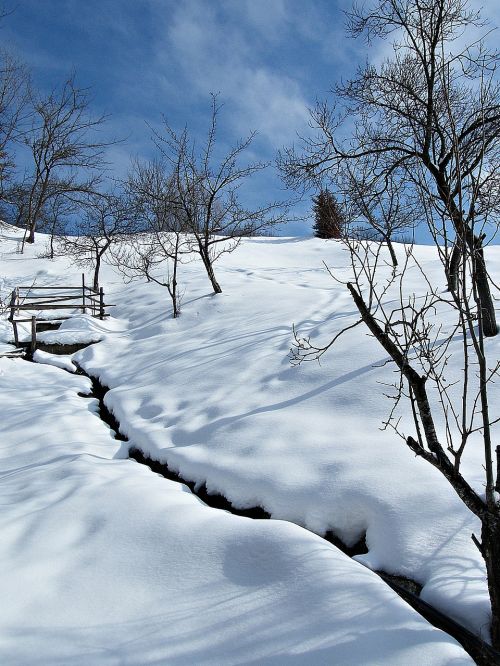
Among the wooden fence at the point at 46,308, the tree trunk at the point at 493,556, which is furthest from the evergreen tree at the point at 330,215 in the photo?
the wooden fence at the point at 46,308

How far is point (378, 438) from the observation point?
15.9 feet

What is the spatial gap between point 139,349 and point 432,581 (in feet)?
31.2

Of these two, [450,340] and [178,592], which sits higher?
[450,340]

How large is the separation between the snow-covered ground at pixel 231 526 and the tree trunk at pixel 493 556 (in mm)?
235

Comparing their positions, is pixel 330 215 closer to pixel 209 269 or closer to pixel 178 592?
pixel 178 592

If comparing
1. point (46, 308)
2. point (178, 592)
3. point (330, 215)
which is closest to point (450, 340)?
point (330, 215)

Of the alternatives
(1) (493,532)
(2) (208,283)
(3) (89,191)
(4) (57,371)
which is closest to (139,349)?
(4) (57,371)

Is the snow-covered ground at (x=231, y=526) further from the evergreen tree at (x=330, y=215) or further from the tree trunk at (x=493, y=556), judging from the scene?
the evergreen tree at (x=330, y=215)

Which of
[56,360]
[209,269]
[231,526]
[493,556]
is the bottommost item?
[56,360]

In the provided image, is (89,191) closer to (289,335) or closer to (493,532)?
(289,335)

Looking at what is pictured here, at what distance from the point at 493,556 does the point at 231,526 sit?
1.71 m

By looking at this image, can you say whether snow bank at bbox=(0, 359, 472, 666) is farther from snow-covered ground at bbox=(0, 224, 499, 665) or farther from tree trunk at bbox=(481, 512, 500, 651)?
tree trunk at bbox=(481, 512, 500, 651)

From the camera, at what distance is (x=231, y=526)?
323 centimetres

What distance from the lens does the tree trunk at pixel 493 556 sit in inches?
92.0
